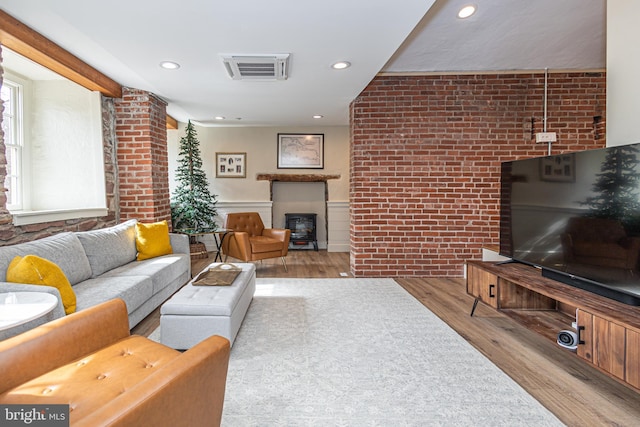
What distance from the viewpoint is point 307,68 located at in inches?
129

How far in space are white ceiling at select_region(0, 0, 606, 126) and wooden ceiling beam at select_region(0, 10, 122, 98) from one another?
72 millimetres

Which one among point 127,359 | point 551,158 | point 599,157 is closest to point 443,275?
point 551,158

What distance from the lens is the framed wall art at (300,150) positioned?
6422mm

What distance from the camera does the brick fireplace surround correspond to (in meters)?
4.14

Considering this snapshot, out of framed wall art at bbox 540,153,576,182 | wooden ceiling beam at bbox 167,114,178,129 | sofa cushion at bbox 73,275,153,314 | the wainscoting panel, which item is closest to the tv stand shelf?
framed wall art at bbox 540,153,576,182

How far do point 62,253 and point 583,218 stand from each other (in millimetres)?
3640

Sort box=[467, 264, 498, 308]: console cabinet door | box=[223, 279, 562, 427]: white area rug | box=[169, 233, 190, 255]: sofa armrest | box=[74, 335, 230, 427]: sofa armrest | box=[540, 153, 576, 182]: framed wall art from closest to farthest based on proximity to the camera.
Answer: box=[74, 335, 230, 427]: sofa armrest
box=[223, 279, 562, 427]: white area rug
box=[540, 153, 576, 182]: framed wall art
box=[467, 264, 498, 308]: console cabinet door
box=[169, 233, 190, 255]: sofa armrest

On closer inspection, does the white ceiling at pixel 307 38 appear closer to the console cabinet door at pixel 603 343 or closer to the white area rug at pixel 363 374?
the console cabinet door at pixel 603 343

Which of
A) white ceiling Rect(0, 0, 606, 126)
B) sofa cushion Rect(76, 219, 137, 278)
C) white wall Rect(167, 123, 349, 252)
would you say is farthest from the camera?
white wall Rect(167, 123, 349, 252)

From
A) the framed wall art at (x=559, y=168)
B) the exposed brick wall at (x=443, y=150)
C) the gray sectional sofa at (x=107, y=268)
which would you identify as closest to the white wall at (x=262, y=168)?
the exposed brick wall at (x=443, y=150)

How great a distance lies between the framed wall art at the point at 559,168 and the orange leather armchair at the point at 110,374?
2285mm

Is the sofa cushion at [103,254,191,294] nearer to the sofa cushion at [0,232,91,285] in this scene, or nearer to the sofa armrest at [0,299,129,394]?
the sofa cushion at [0,232,91,285]

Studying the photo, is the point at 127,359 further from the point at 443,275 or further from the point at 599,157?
the point at 443,275

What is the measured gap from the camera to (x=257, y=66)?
A: 10.4 ft
